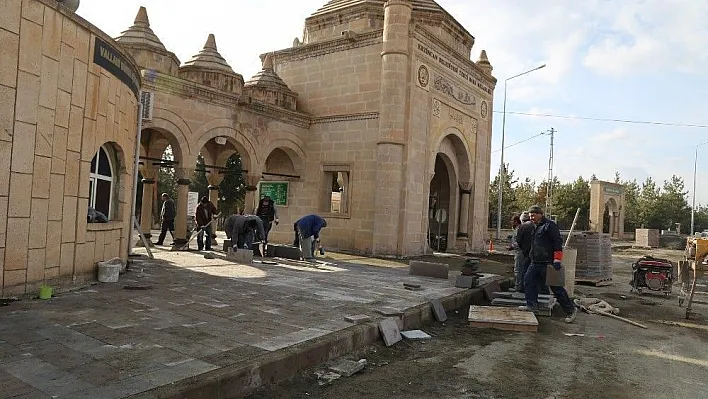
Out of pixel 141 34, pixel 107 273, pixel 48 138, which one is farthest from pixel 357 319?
pixel 141 34

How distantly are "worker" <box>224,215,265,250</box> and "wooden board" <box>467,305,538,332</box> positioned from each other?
6.28 meters

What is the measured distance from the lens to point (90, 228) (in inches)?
302

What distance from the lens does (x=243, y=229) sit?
1249cm

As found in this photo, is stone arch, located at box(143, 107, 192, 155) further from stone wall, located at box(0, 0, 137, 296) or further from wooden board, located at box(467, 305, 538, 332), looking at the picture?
wooden board, located at box(467, 305, 538, 332)

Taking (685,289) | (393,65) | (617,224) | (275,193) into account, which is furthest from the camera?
(617,224)

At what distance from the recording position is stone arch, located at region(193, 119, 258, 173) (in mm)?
14945

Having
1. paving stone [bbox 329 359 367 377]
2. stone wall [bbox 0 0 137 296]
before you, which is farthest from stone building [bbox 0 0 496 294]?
paving stone [bbox 329 359 367 377]

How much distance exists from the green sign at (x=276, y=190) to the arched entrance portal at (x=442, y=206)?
21.5 feet

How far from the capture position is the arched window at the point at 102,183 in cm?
838

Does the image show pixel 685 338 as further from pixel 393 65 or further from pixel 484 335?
pixel 393 65

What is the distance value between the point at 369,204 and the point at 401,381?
41.4ft

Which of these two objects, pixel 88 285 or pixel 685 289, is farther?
pixel 685 289

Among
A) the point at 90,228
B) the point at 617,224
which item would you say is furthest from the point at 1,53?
the point at 617,224

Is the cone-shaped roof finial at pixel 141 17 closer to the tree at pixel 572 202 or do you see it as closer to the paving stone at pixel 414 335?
the paving stone at pixel 414 335
